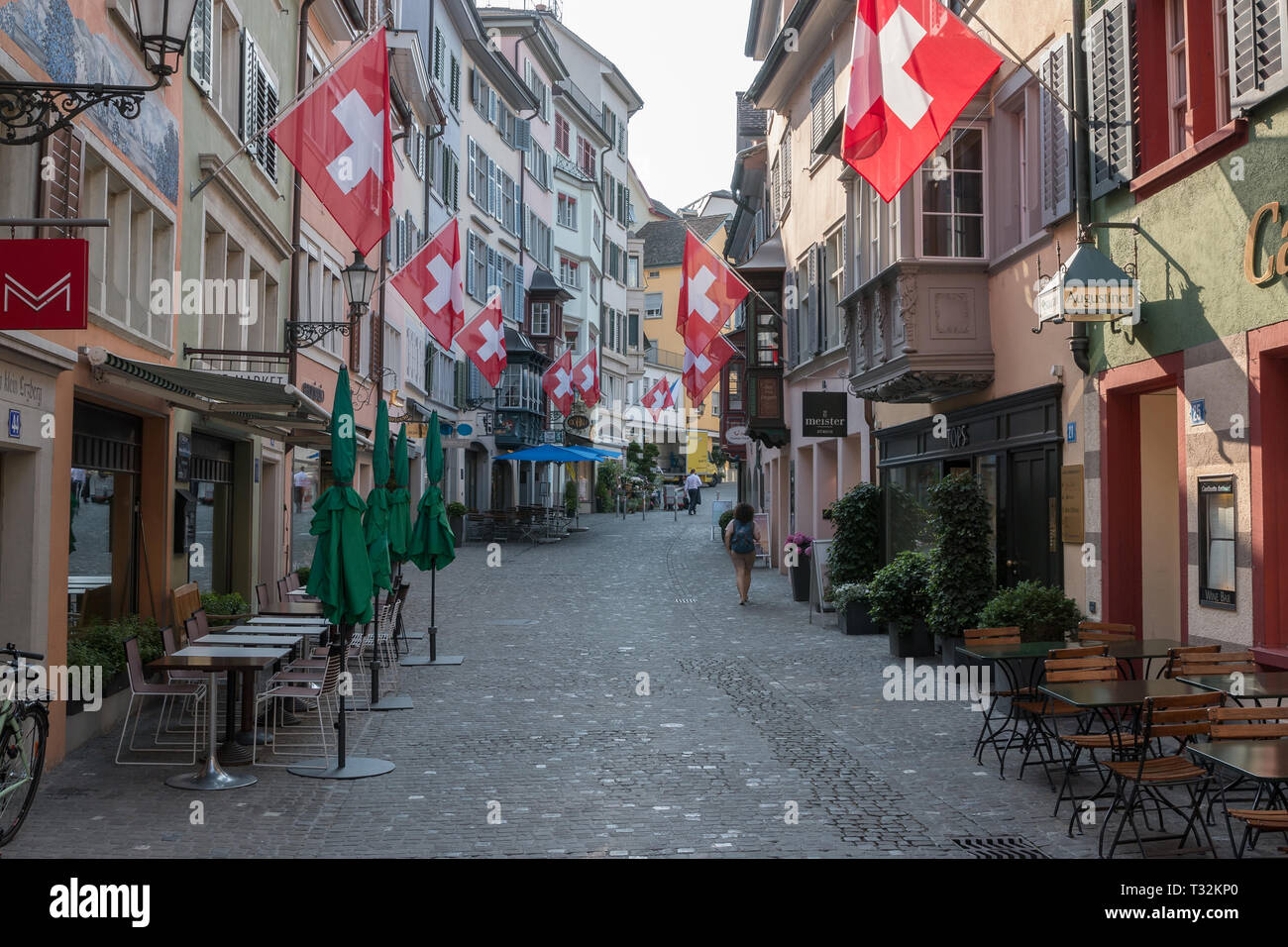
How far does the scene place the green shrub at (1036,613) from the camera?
36.8 feet

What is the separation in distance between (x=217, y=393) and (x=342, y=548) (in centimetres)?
260

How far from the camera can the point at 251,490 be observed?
17.2 m

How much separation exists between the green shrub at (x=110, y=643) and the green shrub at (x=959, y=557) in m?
7.78

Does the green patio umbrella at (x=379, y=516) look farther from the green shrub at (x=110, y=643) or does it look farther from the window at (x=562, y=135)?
the window at (x=562, y=135)

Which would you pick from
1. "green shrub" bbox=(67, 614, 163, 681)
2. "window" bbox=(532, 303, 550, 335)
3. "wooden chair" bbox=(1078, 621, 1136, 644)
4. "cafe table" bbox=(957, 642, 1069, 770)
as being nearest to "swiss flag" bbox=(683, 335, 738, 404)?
"wooden chair" bbox=(1078, 621, 1136, 644)

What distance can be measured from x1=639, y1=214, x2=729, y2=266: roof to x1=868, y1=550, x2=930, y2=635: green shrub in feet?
236

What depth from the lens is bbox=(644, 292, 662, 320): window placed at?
87.8 m

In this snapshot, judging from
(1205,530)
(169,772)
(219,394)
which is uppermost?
(219,394)

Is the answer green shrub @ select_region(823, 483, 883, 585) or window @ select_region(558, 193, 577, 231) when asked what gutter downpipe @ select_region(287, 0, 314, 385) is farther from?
window @ select_region(558, 193, 577, 231)

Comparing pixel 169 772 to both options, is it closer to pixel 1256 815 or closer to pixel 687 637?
pixel 1256 815

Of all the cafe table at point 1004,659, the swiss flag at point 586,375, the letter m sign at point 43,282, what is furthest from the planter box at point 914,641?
the swiss flag at point 586,375

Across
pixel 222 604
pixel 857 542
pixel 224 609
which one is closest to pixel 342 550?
pixel 224 609
